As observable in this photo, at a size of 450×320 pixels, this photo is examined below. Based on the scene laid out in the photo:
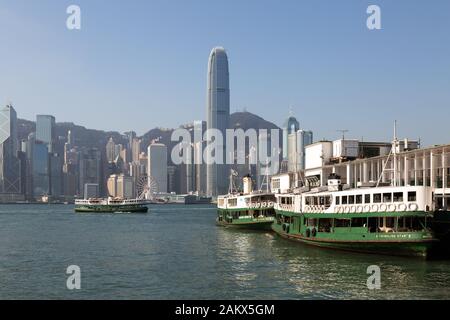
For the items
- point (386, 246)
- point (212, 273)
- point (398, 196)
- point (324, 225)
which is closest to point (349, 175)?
point (324, 225)

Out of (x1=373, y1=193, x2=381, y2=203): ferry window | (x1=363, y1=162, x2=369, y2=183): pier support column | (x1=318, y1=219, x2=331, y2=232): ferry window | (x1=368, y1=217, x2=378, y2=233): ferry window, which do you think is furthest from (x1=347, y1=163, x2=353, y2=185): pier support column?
(x1=368, y1=217, x2=378, y2=233): ferry window

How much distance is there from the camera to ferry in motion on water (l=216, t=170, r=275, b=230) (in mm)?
79812

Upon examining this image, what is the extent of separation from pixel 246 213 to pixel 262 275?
4516 cm

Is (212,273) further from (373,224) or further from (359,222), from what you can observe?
(373,224)

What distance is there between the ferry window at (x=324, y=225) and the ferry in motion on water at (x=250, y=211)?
82.1 feet

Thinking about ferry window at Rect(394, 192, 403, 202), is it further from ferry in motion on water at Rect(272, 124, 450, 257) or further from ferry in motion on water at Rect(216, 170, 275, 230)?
ferry in motion on water at Rect(216, 170, 275, 230)

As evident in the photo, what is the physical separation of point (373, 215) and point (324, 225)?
795 cm

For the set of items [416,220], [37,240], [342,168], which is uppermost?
[342,168]

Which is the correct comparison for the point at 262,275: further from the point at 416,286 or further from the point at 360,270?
the point at 416,286

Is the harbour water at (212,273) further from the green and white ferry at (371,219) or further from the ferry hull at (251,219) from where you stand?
the ferry hull at (251,219)

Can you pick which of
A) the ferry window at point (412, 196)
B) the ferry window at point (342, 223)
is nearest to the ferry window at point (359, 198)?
the ferry window at point (342, 223)

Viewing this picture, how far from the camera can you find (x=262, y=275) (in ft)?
129

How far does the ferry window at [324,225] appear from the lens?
170 ft
